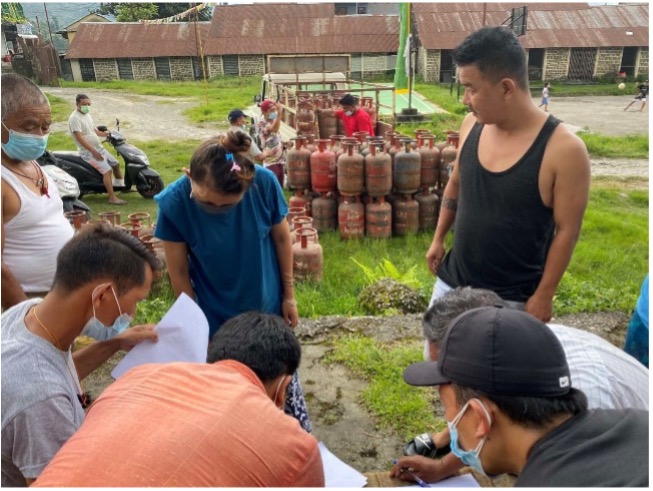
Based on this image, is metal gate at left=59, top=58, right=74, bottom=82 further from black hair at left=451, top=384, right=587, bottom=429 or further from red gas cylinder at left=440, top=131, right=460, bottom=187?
black hair at left=451, top=384, right=587, bottom=429

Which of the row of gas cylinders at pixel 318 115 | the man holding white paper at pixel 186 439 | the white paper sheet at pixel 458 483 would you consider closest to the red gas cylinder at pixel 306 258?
the white paper sheet at pixel 458 483

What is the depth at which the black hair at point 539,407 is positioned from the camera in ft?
4.08

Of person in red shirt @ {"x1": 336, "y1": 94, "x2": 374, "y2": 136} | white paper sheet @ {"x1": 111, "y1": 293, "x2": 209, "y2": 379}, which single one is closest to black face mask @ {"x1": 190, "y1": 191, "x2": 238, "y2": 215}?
white paper sheet @ {"x1": 111, "y1": 293, "x2": 209, "y2": 379}

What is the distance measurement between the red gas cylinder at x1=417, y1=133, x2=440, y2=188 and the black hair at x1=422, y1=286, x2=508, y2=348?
4.54 meters

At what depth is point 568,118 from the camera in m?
16.2

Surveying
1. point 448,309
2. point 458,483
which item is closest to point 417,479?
point 458,483

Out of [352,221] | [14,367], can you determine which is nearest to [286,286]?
[14,367]

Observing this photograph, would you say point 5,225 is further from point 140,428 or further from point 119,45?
point 119,45

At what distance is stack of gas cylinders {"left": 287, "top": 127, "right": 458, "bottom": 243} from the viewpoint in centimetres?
604

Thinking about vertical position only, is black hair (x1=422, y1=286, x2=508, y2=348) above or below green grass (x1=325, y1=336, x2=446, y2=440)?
above

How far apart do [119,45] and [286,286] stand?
26.9 meters

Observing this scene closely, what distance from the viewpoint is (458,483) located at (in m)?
2.16

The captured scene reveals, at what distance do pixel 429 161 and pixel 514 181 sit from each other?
4.17 meters

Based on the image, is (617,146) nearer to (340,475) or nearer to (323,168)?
(323,168)
